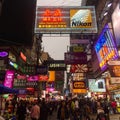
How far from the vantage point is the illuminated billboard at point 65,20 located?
1855 centimetres

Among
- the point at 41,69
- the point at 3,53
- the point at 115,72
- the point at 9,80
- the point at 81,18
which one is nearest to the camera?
the point at 115,72

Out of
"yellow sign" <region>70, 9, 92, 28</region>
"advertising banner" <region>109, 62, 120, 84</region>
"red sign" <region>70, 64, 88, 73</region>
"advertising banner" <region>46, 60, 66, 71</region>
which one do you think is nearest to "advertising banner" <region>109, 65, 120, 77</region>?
"advertising banner" <region>109, 62, 120, 84</region>

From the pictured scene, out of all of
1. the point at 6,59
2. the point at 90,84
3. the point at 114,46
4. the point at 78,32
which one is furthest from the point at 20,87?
the point at 114,46

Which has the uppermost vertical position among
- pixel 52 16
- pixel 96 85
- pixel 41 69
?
pixel 52 16

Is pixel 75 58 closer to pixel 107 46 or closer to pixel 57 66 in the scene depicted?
A: pixel 107 46

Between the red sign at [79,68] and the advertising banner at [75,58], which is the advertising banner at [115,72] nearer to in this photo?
the advertising banner at [75,58]

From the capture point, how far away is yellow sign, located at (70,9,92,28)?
18812 millimetres

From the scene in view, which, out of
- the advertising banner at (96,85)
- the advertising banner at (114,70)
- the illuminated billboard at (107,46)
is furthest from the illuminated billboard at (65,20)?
the advertising banner at (96,85)

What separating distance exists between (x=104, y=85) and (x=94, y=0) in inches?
969

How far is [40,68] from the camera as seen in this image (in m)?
30.0

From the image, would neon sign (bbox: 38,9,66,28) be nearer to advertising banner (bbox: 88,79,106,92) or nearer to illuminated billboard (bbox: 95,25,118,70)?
illuminated billboard (bbox: 95,25,118,70)

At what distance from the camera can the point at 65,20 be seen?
19016mm

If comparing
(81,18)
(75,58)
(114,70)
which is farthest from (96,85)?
(114,70)

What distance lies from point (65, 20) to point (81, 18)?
1.34m
